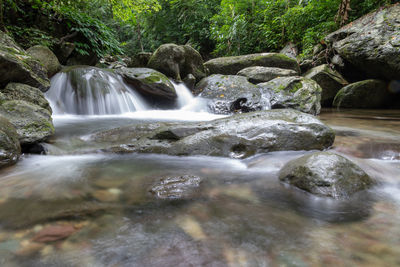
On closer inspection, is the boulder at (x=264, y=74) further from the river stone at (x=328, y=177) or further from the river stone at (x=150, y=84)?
the river stone at (x=328, y=177)

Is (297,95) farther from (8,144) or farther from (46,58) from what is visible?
(46,58)

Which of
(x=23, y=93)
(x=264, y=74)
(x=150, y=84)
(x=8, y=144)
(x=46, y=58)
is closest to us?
(x=8, y=144)

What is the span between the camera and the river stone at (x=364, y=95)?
7.90m

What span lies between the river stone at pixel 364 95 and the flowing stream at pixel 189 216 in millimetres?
5794

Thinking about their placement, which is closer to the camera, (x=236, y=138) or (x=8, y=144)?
(x=8, y=144)

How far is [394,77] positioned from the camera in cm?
747

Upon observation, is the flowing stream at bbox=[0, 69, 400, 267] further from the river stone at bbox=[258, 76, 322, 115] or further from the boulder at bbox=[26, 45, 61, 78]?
the boulder at bbox=[26, 45, 61, 78]

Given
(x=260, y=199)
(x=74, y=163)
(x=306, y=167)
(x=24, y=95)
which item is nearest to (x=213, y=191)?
(x=260, y=199)

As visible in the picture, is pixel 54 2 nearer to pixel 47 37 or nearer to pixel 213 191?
pixel 47 37

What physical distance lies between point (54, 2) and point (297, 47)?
1056 cm

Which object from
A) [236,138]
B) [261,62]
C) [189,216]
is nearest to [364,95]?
[261,62]

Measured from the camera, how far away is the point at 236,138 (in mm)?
3340

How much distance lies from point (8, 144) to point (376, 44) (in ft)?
30.2

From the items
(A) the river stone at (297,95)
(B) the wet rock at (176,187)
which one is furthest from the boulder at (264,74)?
(B) the wet rock at (176,187)
